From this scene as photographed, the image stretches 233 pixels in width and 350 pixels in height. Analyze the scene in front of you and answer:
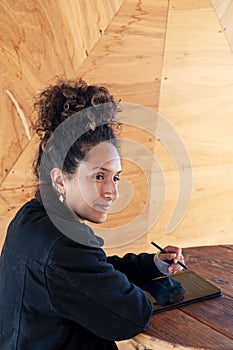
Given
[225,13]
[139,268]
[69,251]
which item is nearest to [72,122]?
[69,251]

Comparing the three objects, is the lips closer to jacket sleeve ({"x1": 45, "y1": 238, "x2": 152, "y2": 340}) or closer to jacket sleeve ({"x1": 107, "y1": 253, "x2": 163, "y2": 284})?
jacket sleeve ({"x1": 45, "y1": 238, "x2": 152, "y2": 340})

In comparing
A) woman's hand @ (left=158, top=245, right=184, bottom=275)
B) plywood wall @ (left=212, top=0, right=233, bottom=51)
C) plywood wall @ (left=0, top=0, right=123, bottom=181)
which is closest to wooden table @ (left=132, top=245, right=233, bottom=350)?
woman's hand @ (left=158, top=245, right=184, bottom=275)

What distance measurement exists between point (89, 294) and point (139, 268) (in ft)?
1.27

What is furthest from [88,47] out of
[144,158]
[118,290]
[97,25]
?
[118,290]

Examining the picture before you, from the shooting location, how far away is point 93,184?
1.29 metres

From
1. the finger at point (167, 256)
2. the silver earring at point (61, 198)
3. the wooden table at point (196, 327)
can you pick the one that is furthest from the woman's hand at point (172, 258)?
the silver earring at point (61, 198)

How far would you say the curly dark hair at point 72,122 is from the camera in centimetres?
129

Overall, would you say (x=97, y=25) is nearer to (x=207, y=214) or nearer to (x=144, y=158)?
(x=144, y=158)

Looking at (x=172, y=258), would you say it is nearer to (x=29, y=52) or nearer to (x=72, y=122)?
(x=72, y=122)

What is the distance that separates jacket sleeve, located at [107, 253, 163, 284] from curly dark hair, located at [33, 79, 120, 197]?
0.39 meters

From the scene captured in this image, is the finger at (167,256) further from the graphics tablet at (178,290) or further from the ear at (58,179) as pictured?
the ear at (58,179)

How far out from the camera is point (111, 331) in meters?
1.15

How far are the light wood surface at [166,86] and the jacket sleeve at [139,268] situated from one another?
772mm

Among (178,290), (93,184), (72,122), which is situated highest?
(72,122)
